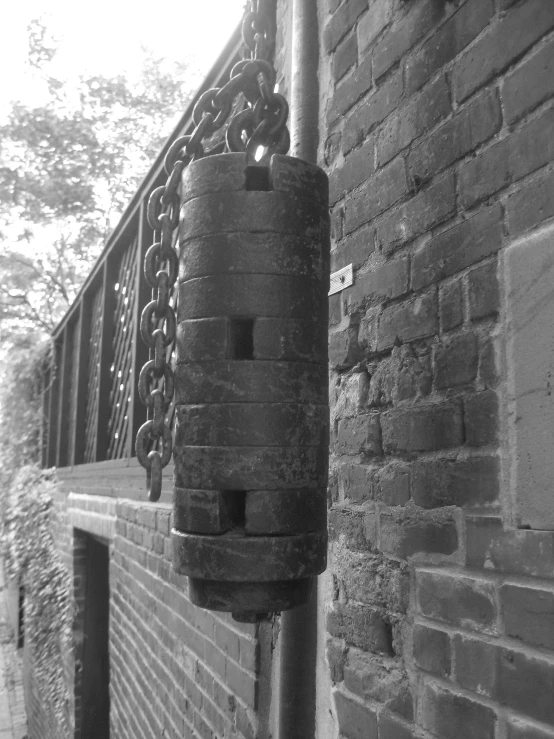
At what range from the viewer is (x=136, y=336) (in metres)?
4.17

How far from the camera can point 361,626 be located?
151 cm

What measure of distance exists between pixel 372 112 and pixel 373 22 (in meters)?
0.21

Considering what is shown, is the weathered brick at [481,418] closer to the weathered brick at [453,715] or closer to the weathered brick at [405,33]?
the weathered brick at [453,715]

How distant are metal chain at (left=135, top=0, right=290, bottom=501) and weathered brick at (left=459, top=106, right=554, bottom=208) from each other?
1.33ft

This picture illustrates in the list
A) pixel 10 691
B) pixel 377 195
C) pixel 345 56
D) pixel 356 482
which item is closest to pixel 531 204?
pixel 377 195

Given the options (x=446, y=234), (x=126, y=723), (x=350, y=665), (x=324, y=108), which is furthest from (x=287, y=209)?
(x=126, y=723)

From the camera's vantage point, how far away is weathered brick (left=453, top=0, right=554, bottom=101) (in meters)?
1.13

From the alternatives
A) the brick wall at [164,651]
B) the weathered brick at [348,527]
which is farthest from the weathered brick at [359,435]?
the brick wall at [164,651]

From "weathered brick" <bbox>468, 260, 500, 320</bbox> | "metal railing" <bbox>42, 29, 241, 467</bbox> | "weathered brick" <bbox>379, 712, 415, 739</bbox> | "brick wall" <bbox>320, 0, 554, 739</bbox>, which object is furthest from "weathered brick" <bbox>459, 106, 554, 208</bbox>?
"metal railing" <bbox>42, 29, 241, 467</bbox>

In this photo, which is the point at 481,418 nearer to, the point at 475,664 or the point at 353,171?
the point at 475,664

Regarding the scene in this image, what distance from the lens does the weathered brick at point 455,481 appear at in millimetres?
1189

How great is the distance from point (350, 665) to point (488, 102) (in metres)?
1.18

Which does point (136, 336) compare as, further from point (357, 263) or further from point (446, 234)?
point (446, 234)

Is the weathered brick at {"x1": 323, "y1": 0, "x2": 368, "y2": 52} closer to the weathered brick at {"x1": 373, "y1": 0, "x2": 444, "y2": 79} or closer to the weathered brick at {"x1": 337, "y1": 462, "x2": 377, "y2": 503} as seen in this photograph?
the weathered brick at {"x1": 373, "y1": 0, "x2": 444, "y2": 79}
